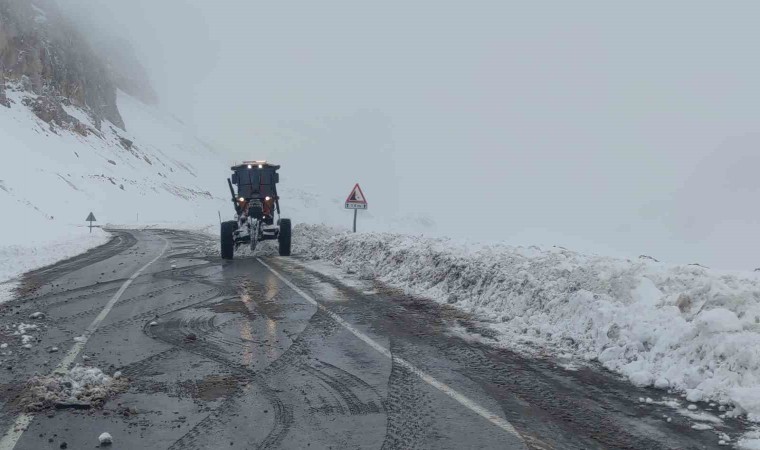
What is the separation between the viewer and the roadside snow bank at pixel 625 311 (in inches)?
207

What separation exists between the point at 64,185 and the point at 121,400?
49.0 meters

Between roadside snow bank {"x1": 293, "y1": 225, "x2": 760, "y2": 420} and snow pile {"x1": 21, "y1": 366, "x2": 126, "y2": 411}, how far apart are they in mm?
4698

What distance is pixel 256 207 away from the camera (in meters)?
17.7

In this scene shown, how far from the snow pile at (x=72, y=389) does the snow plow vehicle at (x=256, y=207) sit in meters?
12.6

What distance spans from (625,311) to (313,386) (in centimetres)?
407

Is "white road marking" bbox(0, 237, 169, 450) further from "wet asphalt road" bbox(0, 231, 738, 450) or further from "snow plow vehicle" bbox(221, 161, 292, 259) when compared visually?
"snow plow vehicle" bbox(221, 161, 292, 259)

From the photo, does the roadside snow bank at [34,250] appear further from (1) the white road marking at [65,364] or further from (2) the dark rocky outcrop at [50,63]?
(2) the dark rocky outcrop at [50,63]

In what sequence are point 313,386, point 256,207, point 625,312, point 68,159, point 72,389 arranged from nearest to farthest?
point 72,389 → point 313,386 → point 625,312 → point 256,207 → point 68,159

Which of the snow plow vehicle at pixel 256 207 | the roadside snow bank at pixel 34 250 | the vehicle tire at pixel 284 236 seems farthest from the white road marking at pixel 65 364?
the vehicle tire at pixel 284 236

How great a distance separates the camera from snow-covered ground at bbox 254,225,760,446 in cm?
524

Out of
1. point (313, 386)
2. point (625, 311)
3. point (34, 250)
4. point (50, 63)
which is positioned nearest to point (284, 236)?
point (34, 250)

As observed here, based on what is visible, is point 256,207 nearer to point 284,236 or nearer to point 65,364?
point 284,236

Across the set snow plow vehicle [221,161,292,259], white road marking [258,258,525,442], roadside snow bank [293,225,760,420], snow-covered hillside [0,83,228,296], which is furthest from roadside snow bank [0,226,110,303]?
roadside snow bank [293,225,760,420]

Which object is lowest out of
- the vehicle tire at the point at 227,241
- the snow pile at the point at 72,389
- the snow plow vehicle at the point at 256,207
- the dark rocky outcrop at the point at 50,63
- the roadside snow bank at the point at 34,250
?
the snow pile at the point at 72,389
